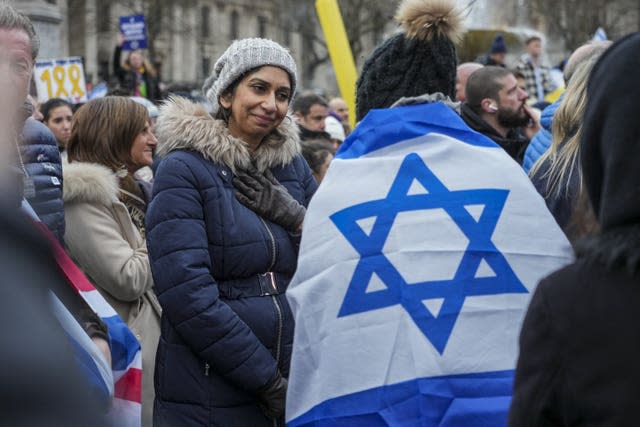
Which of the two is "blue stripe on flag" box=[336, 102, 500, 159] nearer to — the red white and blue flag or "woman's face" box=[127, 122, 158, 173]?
the red white and blue flag

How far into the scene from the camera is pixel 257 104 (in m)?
3.89

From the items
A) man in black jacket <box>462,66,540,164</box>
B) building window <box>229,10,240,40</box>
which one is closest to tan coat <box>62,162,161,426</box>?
man in black jacket <box>462,66,540,164</box>

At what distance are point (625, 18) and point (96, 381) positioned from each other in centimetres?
5197

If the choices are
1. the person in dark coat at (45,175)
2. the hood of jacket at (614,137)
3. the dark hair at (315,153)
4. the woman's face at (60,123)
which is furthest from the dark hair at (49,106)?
the hood of jacket at (614,137)

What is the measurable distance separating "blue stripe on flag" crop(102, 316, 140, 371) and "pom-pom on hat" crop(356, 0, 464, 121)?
1.02 metres

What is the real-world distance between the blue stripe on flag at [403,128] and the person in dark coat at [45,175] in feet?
4.58

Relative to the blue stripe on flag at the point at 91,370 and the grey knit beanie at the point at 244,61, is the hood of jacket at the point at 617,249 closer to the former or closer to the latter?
the blue stripe on flag at the point at 91,370

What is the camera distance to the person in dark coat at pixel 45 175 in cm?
404

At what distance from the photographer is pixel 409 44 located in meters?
3.39

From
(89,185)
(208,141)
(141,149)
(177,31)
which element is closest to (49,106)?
(141,149)

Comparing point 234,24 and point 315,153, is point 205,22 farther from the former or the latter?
point 315,153

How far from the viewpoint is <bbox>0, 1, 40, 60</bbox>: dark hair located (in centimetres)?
313

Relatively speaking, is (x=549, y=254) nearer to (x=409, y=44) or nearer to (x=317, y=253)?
(x=317, y=253)

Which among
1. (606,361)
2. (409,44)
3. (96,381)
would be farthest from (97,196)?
(606,361)
